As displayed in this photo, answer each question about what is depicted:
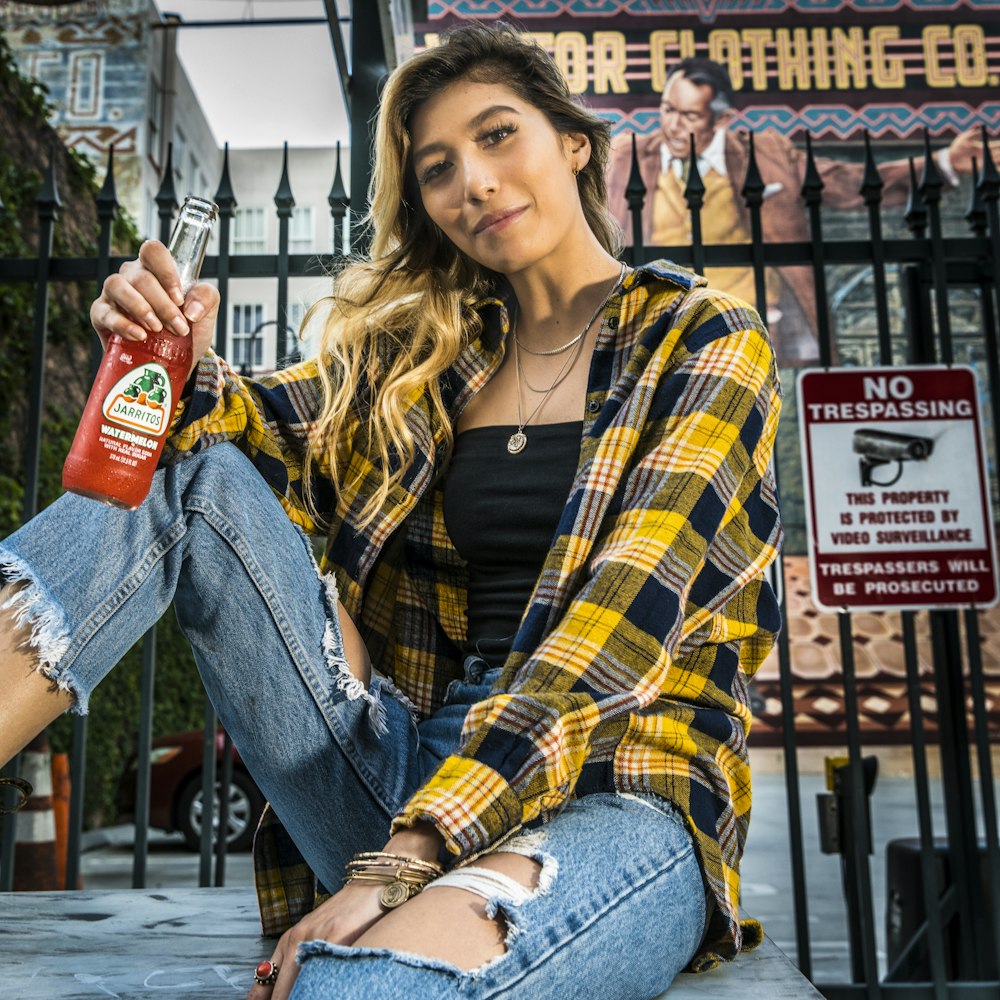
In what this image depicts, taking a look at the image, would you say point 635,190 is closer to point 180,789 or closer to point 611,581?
point 611,581

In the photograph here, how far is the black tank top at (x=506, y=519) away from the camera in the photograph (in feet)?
5.21

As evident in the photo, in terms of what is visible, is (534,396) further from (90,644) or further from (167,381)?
(90,644)

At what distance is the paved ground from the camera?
4.45 m

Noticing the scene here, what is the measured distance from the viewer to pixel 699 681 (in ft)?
4.46

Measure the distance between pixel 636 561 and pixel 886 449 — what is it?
5.44ft

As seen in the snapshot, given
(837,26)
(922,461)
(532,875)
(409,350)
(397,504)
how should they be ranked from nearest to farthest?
(532,875)
(397,504)
(409,350)
(922,461)
(837,26)

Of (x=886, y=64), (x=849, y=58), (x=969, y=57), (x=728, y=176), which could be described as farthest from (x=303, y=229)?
(x=969, y=57)

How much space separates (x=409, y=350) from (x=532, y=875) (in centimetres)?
103

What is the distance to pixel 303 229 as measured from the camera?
17078 millimetres

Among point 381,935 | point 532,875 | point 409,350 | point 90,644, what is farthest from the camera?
point 409,350

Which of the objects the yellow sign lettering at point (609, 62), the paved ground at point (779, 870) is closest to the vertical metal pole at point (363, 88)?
the paved ground at point (779, 870)

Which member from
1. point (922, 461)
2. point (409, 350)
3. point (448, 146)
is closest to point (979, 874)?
point (922, 461)

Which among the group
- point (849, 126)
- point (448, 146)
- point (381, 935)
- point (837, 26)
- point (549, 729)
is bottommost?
point (381, 935)

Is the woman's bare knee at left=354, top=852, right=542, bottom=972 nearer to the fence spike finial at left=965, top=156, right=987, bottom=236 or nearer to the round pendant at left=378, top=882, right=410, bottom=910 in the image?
the round pendant at left=378, top=882, right=410, bottom=910
